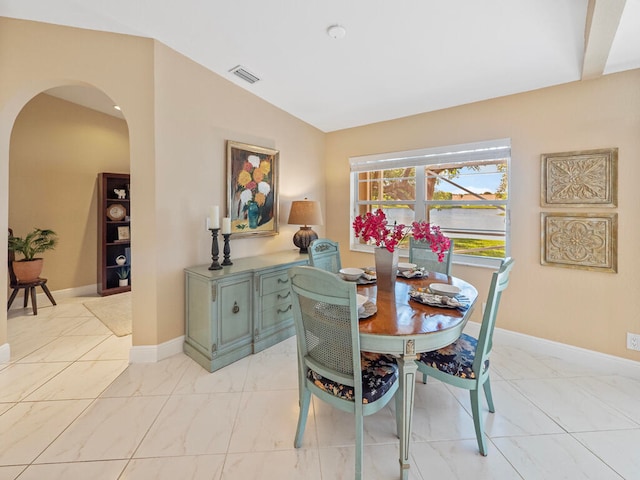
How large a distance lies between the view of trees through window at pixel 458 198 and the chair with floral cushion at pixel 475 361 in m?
1.54

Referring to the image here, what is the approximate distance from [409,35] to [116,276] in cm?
522

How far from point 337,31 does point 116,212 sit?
171 inches

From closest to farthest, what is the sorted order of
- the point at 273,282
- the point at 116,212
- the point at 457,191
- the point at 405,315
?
1. the point at 405,315
2. the point at 273,282
3. the point at 457,191
4. the point at 116,212

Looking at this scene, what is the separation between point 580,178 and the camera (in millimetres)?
2432

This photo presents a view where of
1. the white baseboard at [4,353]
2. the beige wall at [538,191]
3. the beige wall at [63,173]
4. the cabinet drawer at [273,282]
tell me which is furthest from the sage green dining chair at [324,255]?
the beige wall at [63,173]

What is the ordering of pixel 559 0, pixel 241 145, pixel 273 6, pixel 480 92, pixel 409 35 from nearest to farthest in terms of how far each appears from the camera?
pixel 559 0, pixel 273 6, pixel 409 35, pixel 480 92, pixel 241 145

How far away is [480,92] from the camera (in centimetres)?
279

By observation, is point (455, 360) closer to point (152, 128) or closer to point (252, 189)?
point (252, 189)

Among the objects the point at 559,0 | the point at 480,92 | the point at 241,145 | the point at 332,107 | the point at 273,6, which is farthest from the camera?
the point at 332,107

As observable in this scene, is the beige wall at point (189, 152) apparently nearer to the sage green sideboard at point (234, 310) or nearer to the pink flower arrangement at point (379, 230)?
the sage green sideboard at point (234, 310)


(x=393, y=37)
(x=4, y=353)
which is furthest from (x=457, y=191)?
(x=4, y=353)

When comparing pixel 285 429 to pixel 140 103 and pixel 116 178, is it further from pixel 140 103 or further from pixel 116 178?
pixel 116 178

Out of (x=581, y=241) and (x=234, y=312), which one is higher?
(x=581, y=241)

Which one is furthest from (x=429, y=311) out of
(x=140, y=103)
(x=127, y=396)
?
(x=140, y=103)
